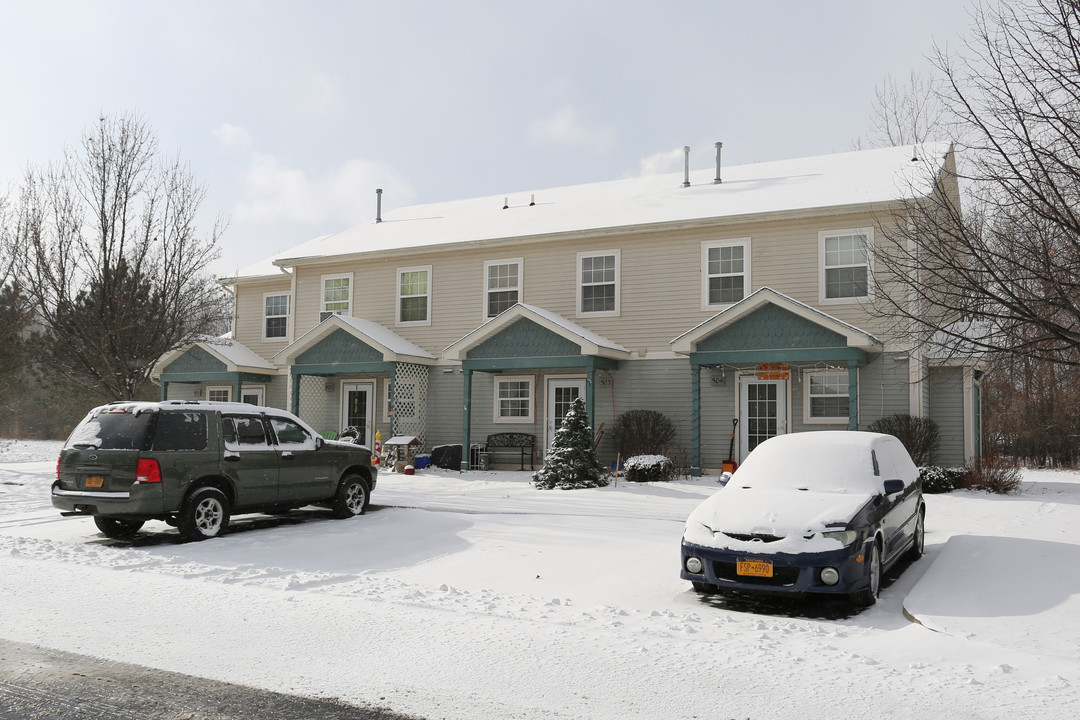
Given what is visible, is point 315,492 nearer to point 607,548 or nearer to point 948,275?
point 607,548

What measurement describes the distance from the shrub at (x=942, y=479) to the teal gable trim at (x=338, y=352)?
42.0 feet

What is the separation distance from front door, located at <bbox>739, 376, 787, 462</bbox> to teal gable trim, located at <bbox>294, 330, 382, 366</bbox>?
907 cm

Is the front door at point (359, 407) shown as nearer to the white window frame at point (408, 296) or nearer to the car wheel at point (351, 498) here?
the white window frame at point (408, 296)

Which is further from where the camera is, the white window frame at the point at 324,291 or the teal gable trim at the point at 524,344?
the white window frame at the point at 324,291

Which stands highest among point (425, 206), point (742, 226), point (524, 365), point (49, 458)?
point (425, 206)

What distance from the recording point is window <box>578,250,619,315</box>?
20.6m

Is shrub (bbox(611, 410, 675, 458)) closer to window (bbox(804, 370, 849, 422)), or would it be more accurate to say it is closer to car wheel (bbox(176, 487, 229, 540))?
window (bbox(804, 370, 849, 422))

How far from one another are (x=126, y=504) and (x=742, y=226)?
47.1 feet

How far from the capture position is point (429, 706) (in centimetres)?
448

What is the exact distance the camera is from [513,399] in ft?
70.3

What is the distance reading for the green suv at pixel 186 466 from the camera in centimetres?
970

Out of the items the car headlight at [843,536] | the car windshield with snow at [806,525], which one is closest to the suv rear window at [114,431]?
the car windshield with snow at [806,525]

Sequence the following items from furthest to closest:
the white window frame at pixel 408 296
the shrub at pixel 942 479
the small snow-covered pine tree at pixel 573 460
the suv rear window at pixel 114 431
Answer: the white window frame at pixel 408 296 → the small snow-covered pine tree at pixel 573 460 → the shrub at pixel 942 479 → the suv rear window at pixel 114 431

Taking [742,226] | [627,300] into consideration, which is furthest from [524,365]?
[742,226]
